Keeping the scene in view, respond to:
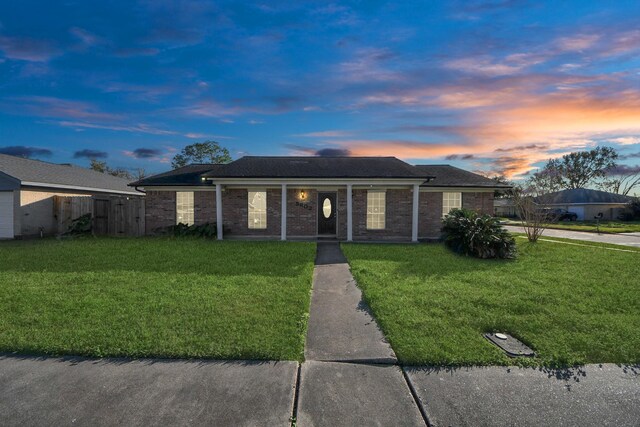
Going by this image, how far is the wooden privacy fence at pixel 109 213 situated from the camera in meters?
13.9

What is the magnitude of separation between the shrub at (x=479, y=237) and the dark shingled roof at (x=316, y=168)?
262 cm

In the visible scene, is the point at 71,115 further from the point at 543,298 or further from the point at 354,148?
the point at 543,298

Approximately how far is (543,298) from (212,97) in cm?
1495

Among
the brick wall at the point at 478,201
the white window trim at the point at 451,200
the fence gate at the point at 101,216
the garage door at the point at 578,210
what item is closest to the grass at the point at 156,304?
the fence gate at the point at 101,216

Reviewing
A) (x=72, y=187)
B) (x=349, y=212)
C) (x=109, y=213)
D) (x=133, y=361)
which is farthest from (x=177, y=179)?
(x=133, y=361)

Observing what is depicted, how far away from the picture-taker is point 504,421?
2367mm

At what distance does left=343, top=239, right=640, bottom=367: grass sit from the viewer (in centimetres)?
344

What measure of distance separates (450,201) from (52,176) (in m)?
20.0

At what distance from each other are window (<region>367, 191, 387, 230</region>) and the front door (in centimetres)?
159

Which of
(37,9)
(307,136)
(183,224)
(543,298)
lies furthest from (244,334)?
(307,136)

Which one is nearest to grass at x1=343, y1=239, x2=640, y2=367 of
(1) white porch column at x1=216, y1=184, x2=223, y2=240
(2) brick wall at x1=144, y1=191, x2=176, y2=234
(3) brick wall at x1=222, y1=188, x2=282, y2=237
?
(3) brick wall at x1=222, y1=188, x2=282, y2=237

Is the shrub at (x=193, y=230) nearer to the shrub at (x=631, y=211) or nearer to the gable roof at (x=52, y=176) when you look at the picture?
the gable roof at (x=52, y=176)

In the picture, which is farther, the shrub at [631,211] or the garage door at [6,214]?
the shrub at [631,211]

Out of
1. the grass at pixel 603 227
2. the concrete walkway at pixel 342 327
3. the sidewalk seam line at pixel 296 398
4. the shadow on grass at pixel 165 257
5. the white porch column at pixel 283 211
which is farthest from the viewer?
the grass at pixel 603 227
